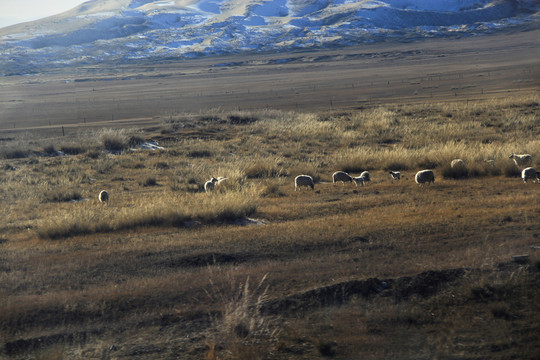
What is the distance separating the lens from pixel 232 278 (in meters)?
8.62

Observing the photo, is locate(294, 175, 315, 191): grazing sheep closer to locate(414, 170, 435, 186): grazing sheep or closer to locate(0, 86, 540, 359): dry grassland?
locate(0, 86, 540, 359): dry grassland

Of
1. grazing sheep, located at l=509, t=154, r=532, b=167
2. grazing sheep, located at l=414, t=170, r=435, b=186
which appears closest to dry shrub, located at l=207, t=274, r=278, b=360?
grazing sheep, located at l=414, t=170, r=435, b=186

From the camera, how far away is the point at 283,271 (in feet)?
29.3

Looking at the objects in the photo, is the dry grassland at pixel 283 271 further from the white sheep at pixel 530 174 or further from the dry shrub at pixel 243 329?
the white sheep at pixel 530 174

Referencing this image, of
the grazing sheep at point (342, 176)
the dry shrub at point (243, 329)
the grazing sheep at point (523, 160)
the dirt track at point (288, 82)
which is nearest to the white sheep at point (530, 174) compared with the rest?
the grazing sheep at point (523, 160)

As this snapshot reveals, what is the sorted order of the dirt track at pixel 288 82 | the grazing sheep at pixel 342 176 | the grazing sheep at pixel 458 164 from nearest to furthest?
the grazing sheep at pixel 458 164 → the grazing sheep at pixel 342 176 → the dirt track at pixel 288 82

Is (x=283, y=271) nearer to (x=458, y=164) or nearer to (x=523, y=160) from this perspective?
(x=458, y=164)

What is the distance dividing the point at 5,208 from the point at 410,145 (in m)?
17.3

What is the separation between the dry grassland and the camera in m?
6.83

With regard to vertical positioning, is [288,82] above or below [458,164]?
above

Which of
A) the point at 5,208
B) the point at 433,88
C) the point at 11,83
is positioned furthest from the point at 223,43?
the point at 5,208

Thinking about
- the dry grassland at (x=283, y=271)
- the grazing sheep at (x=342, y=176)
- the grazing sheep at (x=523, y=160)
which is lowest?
the grazing sheep at (x=342, y=176)

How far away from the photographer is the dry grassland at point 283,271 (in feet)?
22.4

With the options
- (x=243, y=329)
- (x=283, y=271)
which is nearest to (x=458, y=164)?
(x=283, y=271)
